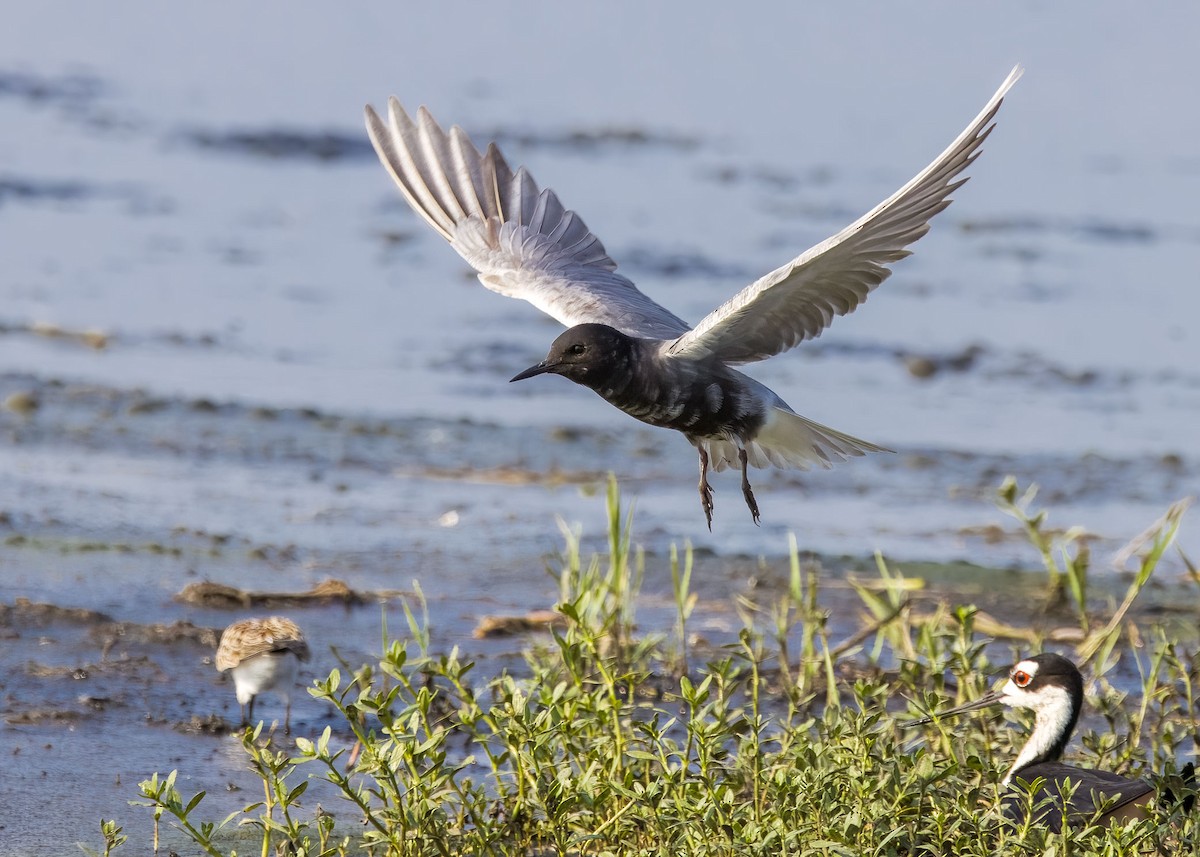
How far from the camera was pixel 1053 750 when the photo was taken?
217 inches

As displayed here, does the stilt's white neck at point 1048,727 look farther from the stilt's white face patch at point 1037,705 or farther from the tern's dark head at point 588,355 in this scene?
the tern's dark head at point 588,355

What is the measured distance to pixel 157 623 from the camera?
23.6 ft

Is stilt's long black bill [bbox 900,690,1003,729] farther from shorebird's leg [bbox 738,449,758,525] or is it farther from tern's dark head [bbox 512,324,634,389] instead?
tern's dark head [bbox 512,324,634,389]

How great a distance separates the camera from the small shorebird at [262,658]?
610 cm

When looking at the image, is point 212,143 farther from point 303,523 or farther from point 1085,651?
point 1085,651

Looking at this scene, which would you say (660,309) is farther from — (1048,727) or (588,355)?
(1048,727)

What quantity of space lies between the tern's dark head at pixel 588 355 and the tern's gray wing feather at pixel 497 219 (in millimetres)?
1054

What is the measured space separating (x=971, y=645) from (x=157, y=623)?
325 cm

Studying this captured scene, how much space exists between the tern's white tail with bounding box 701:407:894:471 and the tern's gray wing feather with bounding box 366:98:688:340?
1.80 ft

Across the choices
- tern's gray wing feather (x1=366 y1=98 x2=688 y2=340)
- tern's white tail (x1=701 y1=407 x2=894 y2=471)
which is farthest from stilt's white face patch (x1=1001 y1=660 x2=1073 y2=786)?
tern's gray wing feather (x1=366 y1=98 x2=688 y2=340)

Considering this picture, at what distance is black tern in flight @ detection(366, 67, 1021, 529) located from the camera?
17.2ft

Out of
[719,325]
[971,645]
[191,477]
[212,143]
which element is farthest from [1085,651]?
[212,143]

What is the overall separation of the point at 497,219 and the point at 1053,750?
2844 millimetres

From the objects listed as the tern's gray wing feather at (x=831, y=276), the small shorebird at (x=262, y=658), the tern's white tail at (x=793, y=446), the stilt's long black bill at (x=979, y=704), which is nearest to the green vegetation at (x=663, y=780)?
the stilt's long black bill at (x=979, y=704)
